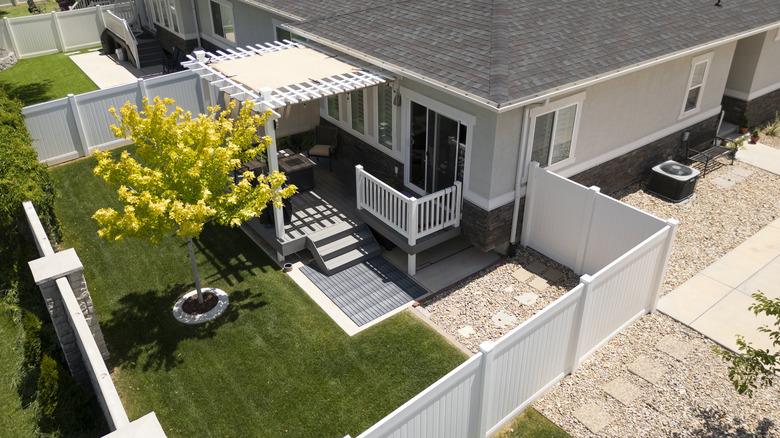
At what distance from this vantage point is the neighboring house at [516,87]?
10828 millimetres

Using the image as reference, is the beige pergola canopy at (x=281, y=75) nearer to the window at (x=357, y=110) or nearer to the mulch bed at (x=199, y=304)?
the window at (x=357, y=110)

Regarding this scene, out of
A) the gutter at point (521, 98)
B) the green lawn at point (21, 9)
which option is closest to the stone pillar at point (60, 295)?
the gutter at point (521, 98)

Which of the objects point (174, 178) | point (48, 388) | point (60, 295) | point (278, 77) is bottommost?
point (48, 388)

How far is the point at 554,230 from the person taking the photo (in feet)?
38.6

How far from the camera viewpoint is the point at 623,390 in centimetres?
880

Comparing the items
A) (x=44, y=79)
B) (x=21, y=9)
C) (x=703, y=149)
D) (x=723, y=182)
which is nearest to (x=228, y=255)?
(x=723, y=182)

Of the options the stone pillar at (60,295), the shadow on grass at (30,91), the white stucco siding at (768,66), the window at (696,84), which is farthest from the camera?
the shadow on grass at (30,91)

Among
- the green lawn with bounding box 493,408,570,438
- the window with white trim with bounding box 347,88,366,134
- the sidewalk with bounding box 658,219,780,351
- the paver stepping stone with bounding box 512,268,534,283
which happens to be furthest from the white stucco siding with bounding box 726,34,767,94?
the green lawn with bounding box 493,408,570,438

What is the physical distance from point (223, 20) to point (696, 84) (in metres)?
16.1

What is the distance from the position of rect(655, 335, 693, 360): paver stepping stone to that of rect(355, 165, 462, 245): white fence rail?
444 centimetres

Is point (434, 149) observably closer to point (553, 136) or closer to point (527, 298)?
point (553, 136)

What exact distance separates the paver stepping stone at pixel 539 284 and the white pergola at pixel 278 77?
515 centimetres

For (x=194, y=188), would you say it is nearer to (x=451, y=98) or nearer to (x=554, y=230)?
(x=451, y=98)

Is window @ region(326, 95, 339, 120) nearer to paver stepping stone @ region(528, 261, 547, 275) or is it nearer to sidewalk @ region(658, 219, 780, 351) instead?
paver stepping stone @ region(528, 261, 547, 275)
